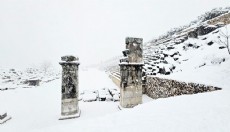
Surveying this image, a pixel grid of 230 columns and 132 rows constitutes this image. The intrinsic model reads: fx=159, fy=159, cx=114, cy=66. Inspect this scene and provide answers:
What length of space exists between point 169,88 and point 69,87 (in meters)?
4.48

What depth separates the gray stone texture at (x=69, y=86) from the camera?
19.6 ft

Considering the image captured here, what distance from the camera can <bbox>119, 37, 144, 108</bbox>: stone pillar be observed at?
6566 mm

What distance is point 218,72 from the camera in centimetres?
594

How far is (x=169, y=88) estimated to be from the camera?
7.39 meters

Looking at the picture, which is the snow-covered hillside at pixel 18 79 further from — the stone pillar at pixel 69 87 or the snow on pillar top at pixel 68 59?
the snow on pillar top at pixel 68 59

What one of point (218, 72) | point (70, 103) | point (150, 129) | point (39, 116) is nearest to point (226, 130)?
point (150, 129)

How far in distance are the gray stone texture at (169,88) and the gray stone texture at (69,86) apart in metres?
4.20

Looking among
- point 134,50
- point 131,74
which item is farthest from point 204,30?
point 131,74

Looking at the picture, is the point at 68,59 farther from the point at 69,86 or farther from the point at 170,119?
the point at 170,119

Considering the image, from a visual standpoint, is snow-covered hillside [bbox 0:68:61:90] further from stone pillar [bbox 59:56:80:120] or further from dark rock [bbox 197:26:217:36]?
dark rock [bbox 197:26:217:36]

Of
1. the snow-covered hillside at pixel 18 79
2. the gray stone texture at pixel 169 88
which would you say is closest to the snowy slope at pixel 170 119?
the gray stone texture at pixel 169 88

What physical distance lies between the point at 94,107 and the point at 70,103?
4.53ft

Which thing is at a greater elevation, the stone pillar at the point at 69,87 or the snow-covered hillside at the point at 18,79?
the stone pillar at the point at 69,87

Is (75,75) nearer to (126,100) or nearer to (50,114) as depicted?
(50,114)
